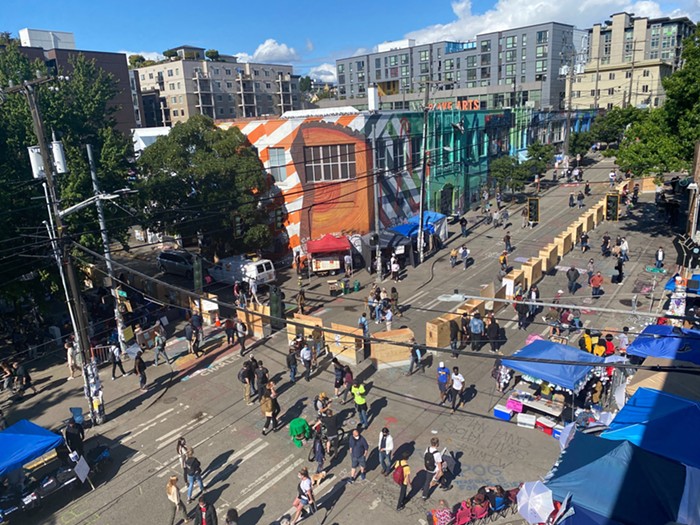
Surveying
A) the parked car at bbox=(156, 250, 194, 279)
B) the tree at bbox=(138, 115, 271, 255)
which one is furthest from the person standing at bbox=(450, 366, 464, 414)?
the parked car at bbox=(156, 250, 194, 279)

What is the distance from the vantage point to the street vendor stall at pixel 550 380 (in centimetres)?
1518

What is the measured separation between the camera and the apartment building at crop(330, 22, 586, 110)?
7700cm

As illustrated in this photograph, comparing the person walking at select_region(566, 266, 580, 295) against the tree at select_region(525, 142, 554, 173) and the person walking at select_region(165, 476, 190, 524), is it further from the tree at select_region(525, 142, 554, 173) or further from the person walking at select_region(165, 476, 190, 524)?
the tree at select_region(525, 142, 554, 173)

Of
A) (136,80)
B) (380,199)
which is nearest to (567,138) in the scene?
(380,199)

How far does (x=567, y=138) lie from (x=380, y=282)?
3990 centimetres

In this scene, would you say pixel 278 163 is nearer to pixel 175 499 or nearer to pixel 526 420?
pixel 526 420

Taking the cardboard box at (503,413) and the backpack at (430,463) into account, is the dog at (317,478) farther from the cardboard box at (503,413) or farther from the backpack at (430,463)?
the cardboard box at (503,413)

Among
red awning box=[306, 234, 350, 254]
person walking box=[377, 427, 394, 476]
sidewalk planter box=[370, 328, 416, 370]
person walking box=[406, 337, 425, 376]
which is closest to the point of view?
person walking box=[377, 427, 394, 476]

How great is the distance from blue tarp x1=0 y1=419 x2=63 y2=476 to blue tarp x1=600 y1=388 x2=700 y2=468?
45.2 feet

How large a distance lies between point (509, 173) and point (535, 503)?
1619 inches

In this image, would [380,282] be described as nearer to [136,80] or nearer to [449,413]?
[449,413]

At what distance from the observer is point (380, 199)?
37.9 meters

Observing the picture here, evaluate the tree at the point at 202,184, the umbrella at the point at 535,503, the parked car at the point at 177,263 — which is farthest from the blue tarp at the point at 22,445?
the parked car at the point at 177,263

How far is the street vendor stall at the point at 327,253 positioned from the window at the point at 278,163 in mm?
5144
